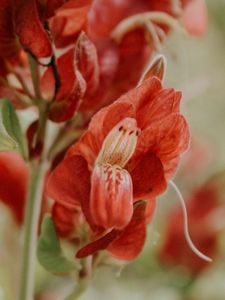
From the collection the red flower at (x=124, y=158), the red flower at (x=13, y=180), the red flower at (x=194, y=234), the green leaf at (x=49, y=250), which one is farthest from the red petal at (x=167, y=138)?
the red flower at (x=194, y=234)

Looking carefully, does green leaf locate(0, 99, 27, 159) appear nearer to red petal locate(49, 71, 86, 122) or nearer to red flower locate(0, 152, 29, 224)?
red petal locate(49, 71, 86, 122)

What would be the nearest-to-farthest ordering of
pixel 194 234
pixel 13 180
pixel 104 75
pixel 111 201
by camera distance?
pixel 111 201 < pixel 104 75 < pixel 13 180 < pixel 194 234

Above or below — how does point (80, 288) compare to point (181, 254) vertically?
above

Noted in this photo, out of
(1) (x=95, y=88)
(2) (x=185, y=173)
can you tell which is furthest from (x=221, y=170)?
(1) (x=95, y=88)

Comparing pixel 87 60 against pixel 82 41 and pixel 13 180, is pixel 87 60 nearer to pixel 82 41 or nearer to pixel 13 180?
pixel 82 41

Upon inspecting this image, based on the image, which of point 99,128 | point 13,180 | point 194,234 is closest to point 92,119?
point 99,128

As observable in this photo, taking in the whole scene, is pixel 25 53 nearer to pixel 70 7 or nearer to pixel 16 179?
pixel 70 7
